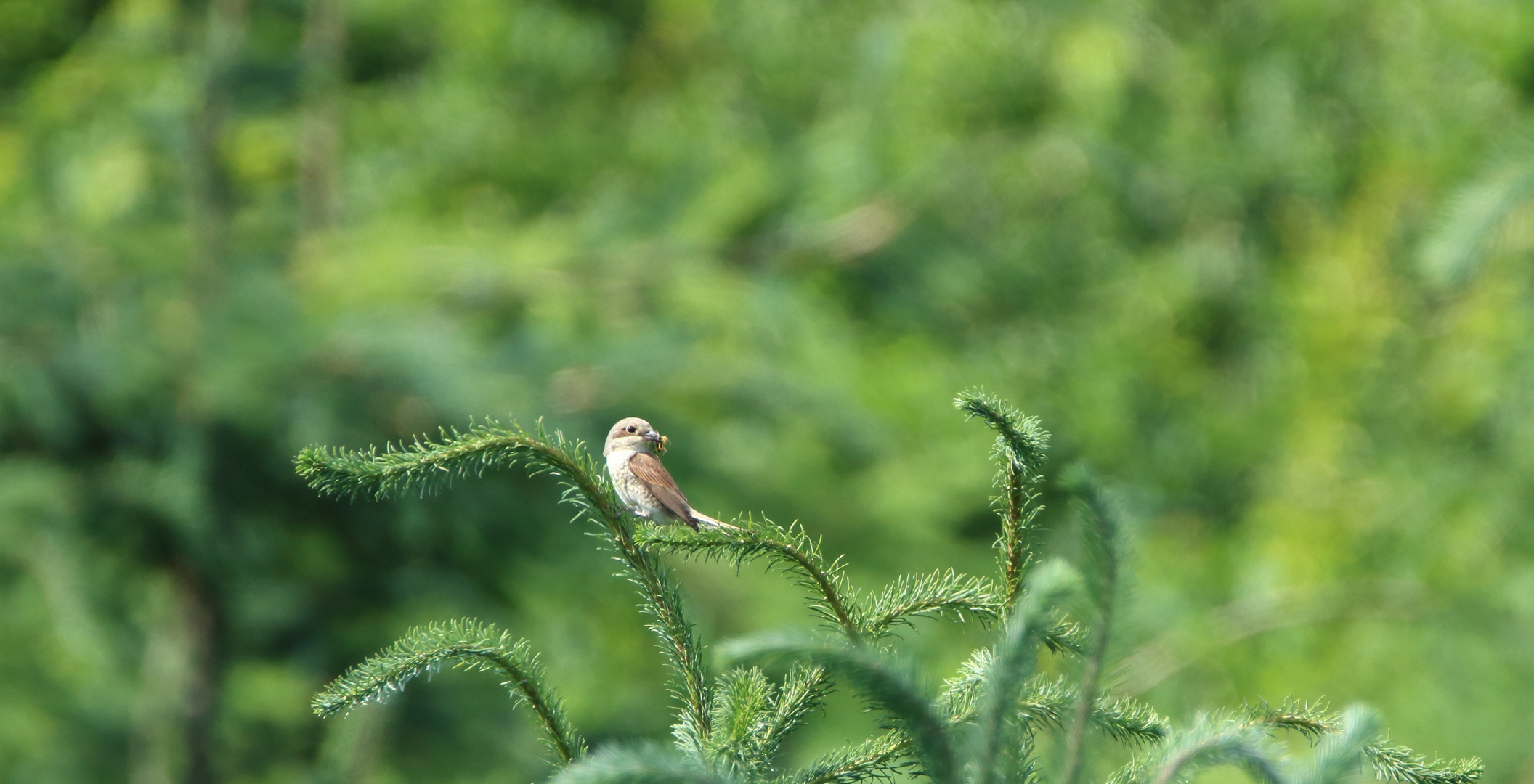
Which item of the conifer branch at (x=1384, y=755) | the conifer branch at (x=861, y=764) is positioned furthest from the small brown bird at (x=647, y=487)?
the conifer branch at (x=1384, y=755)

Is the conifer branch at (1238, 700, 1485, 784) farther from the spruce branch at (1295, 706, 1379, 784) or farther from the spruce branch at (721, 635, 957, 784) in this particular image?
the spruce branch at (721, 635, 957, 784)

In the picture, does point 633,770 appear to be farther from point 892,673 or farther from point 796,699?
point 796,699

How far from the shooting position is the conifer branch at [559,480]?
3.92 ft

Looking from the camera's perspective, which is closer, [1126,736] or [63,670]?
[1126,736]

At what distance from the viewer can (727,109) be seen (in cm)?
774

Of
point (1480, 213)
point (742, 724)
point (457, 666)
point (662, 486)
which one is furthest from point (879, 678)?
point (1480, 213)

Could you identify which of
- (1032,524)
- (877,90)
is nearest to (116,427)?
(1032,524)

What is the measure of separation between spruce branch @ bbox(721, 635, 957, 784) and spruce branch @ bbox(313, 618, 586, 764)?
13.5 inches

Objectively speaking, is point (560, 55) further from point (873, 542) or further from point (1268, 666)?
point (1268, 666)

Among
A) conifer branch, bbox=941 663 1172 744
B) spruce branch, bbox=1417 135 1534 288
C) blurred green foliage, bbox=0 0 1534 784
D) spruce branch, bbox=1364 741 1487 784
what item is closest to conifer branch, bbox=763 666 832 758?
conifer branch, bbox=941 663 1172 744

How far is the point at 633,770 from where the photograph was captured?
2.95 feet

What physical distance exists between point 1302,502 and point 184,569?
5054 millimetres

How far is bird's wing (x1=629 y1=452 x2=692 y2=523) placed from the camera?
6.21ft

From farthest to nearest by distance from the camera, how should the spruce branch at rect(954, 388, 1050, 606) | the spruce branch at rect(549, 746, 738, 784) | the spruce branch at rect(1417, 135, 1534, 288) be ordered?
the spruce branch at rect(1417, 135, 1534, 288), the spruce branch at rect(954, 388, 1050, 606), the spruce branch at rect(549, 746, 738, 784)
